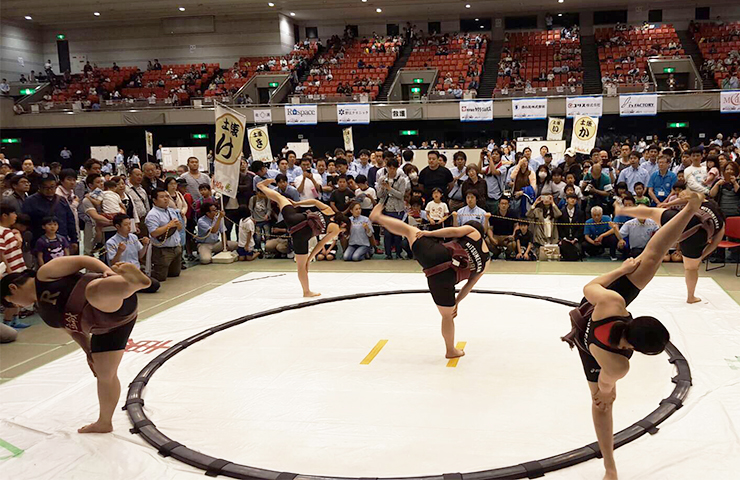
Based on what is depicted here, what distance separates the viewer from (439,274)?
13.3 ft

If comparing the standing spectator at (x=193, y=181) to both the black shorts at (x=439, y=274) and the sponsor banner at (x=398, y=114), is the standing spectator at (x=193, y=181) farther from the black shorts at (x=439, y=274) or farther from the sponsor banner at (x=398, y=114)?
the sponsor banner at (x=398, y=114)

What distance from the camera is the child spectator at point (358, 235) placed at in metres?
8.22

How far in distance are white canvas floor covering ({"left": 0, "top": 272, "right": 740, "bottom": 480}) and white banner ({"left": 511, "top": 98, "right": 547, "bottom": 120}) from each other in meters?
10.6

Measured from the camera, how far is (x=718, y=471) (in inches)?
105

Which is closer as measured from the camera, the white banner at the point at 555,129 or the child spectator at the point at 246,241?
the child spectator at the point at 246,241

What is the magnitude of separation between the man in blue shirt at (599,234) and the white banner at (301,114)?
1070 cm

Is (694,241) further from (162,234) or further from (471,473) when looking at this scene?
(162,234)

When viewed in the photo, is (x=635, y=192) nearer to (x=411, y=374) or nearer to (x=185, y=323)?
(x=411, y=374)

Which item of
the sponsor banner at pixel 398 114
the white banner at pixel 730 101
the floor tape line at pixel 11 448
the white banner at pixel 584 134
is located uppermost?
the sponsor banner at pixel 398 114

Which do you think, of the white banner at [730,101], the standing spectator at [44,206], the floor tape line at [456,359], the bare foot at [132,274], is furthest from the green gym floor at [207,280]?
the white banner at [730,101]

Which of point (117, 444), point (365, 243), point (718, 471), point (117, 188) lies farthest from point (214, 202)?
point (718, 471)

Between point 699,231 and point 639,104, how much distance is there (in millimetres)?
10856

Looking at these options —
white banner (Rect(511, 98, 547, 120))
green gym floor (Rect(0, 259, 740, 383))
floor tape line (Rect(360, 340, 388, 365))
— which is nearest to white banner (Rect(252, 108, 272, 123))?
white banner (Rect(511, 98, 547, 120))

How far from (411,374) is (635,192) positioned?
205 inches
